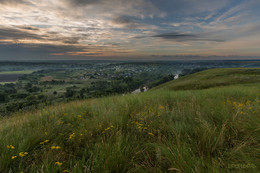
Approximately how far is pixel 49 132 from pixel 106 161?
2.03m

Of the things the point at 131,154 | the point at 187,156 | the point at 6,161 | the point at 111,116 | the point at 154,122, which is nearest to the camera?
the point at 187,156

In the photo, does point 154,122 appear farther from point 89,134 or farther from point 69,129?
point 69,129

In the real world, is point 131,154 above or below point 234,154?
below

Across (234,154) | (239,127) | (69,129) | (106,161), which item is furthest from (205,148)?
(69,129)

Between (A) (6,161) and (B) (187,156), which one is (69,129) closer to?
(A) (6,161)

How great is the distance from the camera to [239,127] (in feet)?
8.58

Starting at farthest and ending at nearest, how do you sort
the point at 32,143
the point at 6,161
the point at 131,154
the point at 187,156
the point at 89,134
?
the point at 89,134 < the point at 32,143 < the point at 131,154 < the point at 6,161 < the point at 187,156

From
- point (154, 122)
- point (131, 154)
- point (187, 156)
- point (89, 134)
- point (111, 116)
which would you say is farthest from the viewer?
point (111, 116)

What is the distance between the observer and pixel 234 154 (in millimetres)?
1891

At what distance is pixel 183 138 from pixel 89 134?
6.85 ft

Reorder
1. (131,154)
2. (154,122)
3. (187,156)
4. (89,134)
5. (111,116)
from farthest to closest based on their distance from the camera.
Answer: (111,116) → (154,122) → (89,134) → (131,154) → (187,156)

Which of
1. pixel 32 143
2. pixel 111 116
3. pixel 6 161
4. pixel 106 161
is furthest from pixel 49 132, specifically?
pixel 106 161

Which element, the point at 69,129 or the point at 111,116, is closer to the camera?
the point at 69,129

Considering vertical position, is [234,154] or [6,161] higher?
[234,154]
